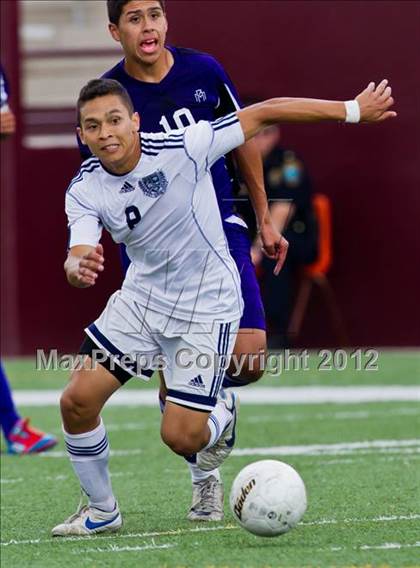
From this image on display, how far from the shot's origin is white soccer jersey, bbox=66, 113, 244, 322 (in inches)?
217

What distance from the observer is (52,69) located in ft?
48.2

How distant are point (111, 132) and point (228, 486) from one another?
7.65 ft

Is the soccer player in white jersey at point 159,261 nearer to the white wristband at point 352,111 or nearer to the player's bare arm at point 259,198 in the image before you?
the white wristband at point 352,111

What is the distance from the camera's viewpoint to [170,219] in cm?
559

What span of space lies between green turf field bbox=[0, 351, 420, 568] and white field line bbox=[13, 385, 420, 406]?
276mm

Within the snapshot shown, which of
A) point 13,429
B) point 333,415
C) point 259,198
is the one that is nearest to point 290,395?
point 333,415

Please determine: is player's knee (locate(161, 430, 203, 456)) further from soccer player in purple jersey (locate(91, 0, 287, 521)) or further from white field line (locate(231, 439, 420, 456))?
white field line (locate(231, 439, 420, 456))

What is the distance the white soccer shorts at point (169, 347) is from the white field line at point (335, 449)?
251 cm

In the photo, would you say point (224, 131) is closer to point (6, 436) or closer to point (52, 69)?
point (6, 436)

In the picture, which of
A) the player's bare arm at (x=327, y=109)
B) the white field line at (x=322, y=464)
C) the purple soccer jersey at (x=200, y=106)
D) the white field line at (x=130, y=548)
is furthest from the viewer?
the white field line at (x=322, y=464)

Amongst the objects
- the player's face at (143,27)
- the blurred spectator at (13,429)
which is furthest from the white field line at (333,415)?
the player's face at (143,27)

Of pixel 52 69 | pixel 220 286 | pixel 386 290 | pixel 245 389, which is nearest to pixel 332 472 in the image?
pixel 220 286

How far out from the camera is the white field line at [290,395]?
1074 centimetres

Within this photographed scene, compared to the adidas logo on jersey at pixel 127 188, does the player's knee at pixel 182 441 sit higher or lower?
lower
